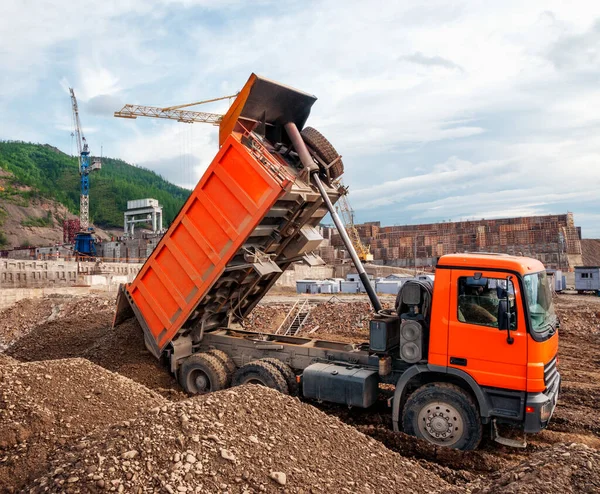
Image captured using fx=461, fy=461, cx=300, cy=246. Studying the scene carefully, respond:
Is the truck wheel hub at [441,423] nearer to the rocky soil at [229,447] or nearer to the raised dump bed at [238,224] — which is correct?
the rocky soil at [229,447]

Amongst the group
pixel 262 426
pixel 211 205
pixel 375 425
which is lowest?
pixel 375 425

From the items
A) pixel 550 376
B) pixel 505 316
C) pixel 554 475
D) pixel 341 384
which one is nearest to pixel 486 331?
pixel 505 316

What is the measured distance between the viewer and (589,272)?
84.2ft

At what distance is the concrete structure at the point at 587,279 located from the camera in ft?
83.2

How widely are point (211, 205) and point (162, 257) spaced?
1.40m

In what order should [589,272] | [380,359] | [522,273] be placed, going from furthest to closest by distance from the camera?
[589,272] < [380,359] < [522,273]

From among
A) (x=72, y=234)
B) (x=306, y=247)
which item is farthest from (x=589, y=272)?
(x=72, y=234)

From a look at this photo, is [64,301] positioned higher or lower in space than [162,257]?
lower

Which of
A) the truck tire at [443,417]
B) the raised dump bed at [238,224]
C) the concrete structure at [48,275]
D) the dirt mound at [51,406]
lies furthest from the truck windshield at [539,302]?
the concrete structure at [48,275]

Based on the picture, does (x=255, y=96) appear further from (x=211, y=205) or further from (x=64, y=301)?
(x=64, y=301)

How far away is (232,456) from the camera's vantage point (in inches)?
151

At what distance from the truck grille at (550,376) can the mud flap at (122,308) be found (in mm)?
6693

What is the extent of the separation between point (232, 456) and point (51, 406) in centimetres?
240

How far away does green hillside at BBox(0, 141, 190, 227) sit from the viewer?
98688 mm
